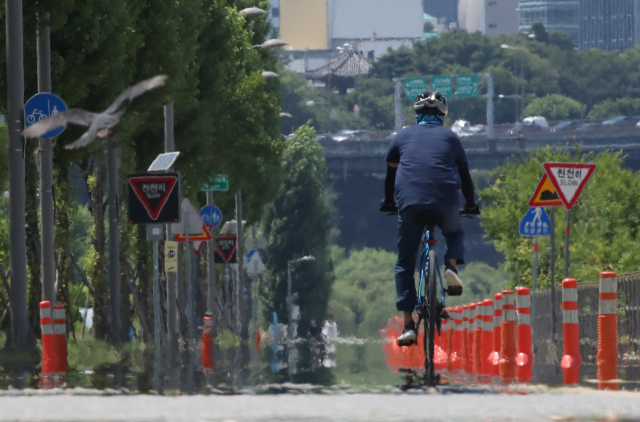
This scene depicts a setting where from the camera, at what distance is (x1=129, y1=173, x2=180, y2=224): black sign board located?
69.8 feet

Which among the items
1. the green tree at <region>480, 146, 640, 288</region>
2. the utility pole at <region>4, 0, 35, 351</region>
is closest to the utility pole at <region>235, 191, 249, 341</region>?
the green tree at <region>480, 146, 640, 288</region>

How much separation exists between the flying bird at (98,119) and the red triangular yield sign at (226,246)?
87.1 ft

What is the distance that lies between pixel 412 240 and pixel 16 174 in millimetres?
9168

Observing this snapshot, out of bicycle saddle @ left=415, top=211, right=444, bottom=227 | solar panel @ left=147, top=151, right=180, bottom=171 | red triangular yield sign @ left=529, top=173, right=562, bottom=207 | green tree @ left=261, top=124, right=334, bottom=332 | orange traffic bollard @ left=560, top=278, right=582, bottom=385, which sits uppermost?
solar panel @ left=147, top=151, right=180, bottom=171

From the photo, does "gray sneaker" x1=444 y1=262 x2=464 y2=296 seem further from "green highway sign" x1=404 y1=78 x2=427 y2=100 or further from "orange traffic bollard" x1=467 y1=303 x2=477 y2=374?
"green highway sign" x1=404 y1=78 x2=427 y2=100

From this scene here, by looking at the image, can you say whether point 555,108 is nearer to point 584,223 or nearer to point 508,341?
point 584,223

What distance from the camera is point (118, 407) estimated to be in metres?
→ 8.38

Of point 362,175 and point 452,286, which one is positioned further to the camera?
point 362,175

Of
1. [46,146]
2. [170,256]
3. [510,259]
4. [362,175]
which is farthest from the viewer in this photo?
[362,175]

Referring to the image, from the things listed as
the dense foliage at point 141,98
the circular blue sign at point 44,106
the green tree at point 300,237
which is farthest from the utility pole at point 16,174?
the green tree at point 300,237

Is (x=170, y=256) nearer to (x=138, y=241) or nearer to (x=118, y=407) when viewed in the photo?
(x=138, y=241)

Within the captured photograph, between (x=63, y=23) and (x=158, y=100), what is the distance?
157 inches

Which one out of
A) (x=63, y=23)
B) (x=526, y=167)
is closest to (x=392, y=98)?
(x=526, y=167)

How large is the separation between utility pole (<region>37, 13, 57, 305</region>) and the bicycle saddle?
885cm
